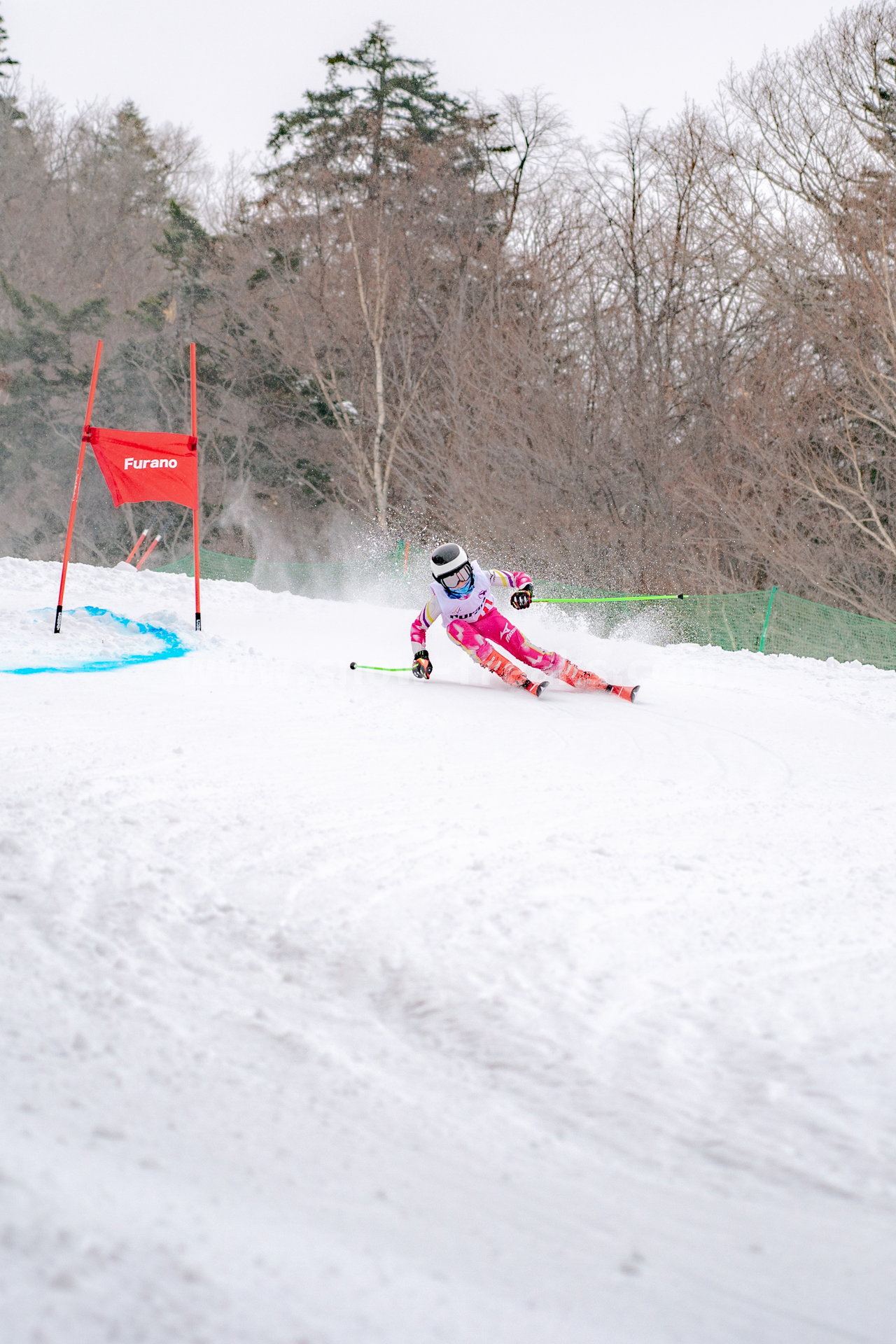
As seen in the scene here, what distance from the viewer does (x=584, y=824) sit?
4.17 metres

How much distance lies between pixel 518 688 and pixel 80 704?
11.7 feet

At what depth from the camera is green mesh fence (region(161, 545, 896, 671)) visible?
11.8 metres

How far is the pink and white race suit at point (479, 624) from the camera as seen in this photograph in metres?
8.23

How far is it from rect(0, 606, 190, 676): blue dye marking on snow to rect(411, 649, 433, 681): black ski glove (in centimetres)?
202

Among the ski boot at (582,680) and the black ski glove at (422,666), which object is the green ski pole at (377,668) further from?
the ski boot at (582,680)

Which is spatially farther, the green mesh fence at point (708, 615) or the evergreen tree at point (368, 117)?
the evergreen tree at point (368, 117)

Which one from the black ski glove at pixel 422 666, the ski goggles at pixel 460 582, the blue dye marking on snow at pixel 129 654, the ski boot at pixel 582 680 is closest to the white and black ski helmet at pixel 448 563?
the ski goggles at pixel 460 582

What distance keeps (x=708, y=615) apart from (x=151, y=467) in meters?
7.64

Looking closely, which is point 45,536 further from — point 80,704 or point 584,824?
point 584,824

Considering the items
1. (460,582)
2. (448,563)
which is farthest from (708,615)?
(448,563)

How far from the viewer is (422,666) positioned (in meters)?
8.16

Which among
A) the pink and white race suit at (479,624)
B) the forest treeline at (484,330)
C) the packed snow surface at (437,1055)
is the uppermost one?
the forest treeline at (484,330)

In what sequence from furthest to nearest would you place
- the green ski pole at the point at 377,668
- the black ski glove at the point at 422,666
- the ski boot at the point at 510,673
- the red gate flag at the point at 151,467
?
the red gate flag at the point at 151,467 → the green ski pole at the point at 377,668 → the black ski glove at the point at 422,666 → the ski boot at the point at 510,673

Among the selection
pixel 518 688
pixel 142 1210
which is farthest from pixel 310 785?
pixel 518 688
